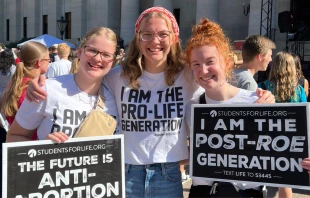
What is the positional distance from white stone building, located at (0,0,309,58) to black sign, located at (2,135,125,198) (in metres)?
18.8

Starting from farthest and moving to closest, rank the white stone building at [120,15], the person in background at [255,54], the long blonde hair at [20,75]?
the white stone building at [120,15], the person in background at [255,54], the long blonde hair at [20,75]

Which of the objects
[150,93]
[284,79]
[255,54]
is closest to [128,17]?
[284,79]

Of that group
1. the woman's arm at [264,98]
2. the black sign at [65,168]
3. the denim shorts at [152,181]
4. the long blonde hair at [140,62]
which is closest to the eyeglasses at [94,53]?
the long blonde hair at [140,62]

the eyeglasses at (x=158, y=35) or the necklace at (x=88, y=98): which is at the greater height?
the eyeglasses at (x=158, y=35)

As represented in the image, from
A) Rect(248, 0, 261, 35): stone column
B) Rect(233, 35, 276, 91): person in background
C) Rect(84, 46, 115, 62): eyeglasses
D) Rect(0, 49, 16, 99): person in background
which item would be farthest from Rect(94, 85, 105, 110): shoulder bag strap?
Rect(248, 0, 261, 35): stone column

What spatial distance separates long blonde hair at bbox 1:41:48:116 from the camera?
3816 mm

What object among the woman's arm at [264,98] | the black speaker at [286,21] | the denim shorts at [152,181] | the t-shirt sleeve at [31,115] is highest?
the black speaker at [286,21]

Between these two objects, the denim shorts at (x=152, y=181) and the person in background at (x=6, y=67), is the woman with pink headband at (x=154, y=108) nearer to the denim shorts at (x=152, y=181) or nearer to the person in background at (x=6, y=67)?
the denim shorts at (x=152, y=181)

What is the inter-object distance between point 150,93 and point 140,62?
0.80 feet

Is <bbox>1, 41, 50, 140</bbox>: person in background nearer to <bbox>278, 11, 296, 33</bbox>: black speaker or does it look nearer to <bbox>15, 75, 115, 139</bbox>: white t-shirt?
<bbox>15, 75, 115, 139</bbox>: white t-shirt

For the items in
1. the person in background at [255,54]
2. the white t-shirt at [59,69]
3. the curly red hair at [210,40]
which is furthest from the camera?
the white t-shirt at [59,69]

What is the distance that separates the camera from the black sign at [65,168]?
249cm

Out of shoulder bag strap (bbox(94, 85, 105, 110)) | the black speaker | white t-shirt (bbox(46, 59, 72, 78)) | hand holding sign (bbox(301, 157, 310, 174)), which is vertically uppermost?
the black speaker

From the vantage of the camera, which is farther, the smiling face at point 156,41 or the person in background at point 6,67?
the person in background at point 6,67
